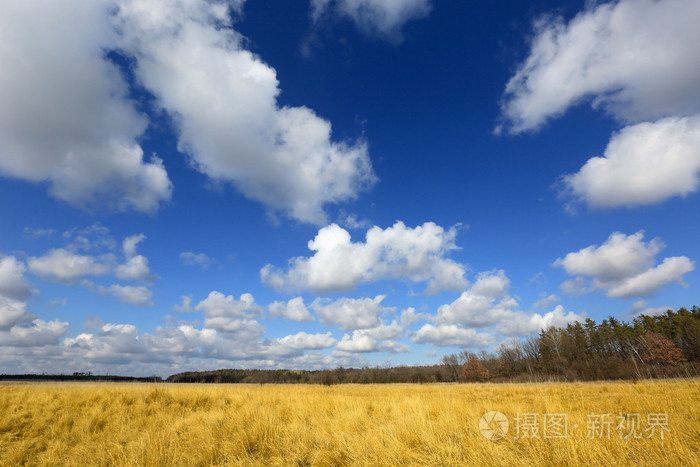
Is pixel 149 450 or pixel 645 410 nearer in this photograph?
pixel 149 450

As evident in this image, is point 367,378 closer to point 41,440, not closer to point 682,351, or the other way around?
point 682,351

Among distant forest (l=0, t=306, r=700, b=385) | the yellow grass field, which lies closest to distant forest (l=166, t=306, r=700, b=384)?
distant forest (l=0, t=306, r=700, b=385)

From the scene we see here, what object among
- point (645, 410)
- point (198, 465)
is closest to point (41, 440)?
point (198, 465)

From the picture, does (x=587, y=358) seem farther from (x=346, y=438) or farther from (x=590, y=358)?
(x=346, y=438)

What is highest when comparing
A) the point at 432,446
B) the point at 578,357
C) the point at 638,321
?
the point at 638,321

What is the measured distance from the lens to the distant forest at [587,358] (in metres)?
50.9

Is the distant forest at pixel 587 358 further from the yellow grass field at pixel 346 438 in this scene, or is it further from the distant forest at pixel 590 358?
the yellow grass field at pixel 346 438

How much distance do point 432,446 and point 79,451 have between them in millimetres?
7946

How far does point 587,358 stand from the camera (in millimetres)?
65125

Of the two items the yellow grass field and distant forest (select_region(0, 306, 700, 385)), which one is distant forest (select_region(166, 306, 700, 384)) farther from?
the yellow grass field

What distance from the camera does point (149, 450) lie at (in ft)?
19.9

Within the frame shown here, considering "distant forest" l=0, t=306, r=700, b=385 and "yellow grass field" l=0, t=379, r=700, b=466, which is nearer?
"yellow grass field" l=0, t=379, r=700, b=466

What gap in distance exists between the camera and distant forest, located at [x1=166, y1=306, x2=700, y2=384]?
167 feet

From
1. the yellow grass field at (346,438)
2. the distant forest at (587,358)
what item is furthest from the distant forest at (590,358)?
the yellow grass field at (346,438)
